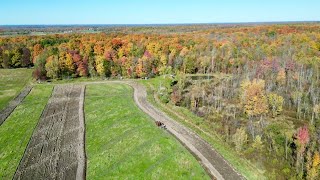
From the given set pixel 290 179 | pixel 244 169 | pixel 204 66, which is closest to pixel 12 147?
pixel 244 169

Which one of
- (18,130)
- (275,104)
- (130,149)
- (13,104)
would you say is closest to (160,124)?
(130,149)

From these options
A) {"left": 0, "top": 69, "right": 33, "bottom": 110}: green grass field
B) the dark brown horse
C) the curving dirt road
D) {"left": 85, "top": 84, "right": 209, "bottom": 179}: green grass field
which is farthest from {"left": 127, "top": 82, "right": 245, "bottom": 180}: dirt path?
{"left": 0, "top": 69, "right": 33, "bottom": 110}: green grass field

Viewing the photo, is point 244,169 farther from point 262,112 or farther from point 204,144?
point 262,112

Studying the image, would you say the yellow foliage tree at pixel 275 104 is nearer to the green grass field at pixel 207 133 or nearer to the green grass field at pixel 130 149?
the green grass field at pixel 207 133

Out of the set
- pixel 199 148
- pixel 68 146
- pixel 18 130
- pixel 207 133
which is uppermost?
pixel 199 148

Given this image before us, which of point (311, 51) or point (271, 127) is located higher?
point (311, 51)

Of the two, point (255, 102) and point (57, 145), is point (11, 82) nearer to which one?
point (57, 145)
